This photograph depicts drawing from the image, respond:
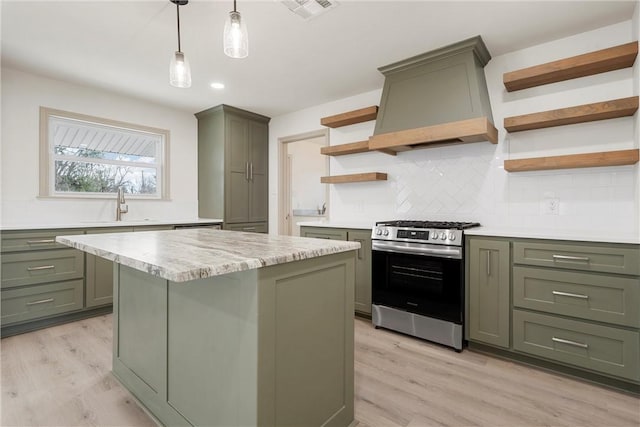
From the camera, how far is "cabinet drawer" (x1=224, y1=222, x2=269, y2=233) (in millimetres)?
4453

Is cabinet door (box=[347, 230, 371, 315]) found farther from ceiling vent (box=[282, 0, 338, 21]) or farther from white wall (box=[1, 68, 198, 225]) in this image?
white wall (box=[1, 68, 198, 225])

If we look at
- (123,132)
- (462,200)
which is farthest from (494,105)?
(123,132)

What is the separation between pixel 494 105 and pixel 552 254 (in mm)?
1435

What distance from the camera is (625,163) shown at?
2221 mm

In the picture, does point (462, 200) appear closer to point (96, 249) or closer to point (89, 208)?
point (96, 249)

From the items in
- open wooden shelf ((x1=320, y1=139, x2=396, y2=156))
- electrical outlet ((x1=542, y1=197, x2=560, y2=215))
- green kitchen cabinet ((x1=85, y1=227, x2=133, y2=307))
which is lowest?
green kitchen cabinet ((x1=85, y1=227, x2=133, y2=307))

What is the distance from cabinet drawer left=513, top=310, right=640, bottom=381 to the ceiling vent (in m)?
2.48

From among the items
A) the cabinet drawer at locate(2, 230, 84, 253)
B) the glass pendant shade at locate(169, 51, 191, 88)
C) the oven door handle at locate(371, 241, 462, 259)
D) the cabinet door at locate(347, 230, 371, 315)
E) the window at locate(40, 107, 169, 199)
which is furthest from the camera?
the window at locate(40, 107, 169, 199)

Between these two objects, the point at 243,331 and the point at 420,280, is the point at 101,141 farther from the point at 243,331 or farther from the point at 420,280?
the point at 420,280

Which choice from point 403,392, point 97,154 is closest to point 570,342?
point 403,392

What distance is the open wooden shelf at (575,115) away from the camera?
2.17 m

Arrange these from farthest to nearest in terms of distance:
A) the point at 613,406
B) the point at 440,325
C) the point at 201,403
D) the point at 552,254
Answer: the point at 440,325 < the point at 552,254 < the point at 613,406 < the point at 201,403

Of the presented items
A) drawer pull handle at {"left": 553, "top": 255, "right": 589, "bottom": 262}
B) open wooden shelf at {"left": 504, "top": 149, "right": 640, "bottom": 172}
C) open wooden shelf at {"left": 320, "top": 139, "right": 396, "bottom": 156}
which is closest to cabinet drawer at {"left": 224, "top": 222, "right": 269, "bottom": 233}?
open wooden shelf at {"left": 320, "top": 139, "right": 396, "bottom": 156}

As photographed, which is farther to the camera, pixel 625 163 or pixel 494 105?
pixel 494 105
